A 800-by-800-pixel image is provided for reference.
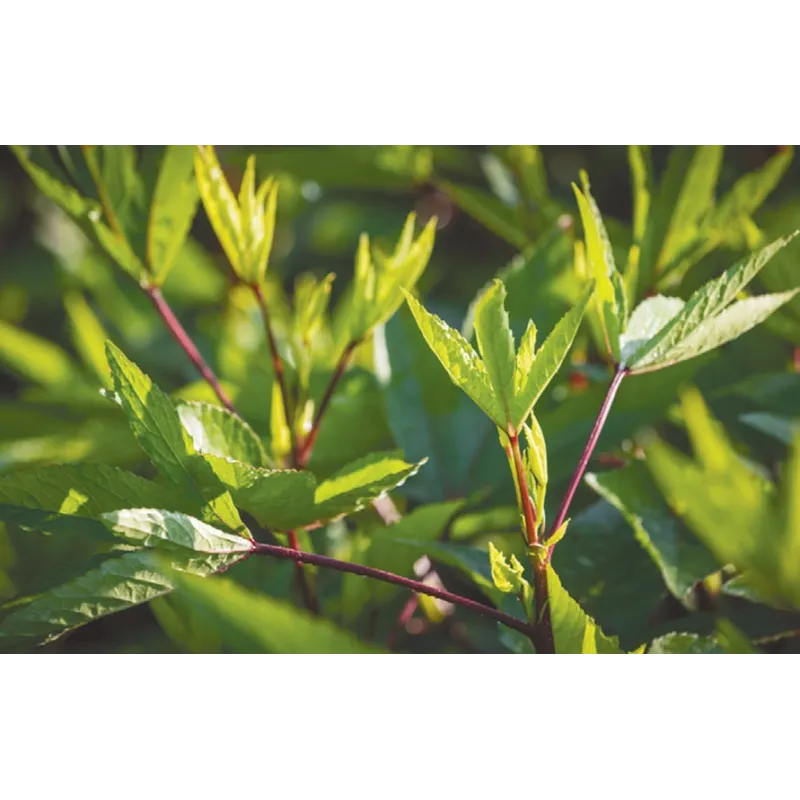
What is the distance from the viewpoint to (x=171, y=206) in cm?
64

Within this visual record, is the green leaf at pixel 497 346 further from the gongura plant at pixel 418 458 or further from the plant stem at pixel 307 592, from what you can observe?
the plant stem at pixel 307 592

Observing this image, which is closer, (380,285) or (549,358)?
(549,358)

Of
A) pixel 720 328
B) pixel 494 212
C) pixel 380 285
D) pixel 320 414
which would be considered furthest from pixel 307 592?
pixel 494 212

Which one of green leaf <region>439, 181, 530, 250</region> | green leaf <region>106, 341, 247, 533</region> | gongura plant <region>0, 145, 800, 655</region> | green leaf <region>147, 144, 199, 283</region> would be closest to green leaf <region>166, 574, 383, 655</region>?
gongura plant <region>0, 145, 800, 655</region>

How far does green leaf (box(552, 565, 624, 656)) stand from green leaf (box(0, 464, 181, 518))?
0.23m

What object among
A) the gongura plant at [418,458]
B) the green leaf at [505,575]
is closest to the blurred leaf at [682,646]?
the gongura plant at [418,458]

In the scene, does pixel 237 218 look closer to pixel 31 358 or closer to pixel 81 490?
pixel 81 490

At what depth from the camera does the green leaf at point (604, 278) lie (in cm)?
50

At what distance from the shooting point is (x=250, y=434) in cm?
51

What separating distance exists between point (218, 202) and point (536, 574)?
355 mm

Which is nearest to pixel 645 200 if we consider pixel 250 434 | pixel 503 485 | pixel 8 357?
pixel 503 485

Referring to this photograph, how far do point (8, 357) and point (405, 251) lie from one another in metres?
0.58

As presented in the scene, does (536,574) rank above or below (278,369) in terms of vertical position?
below
